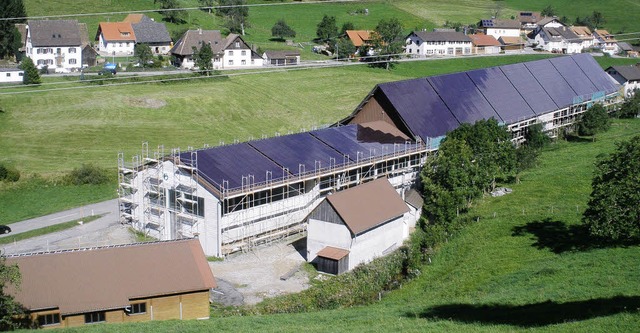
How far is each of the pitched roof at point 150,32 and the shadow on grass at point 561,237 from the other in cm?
6387

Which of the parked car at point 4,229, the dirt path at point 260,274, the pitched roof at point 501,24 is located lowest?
the dirt path at point 260,274

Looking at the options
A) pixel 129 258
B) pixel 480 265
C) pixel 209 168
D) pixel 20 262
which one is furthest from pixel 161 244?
pixel 480 265

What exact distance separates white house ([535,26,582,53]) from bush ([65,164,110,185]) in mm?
90805

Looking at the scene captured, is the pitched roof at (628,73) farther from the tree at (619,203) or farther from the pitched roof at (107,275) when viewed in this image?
the pitched roof at (107,275)

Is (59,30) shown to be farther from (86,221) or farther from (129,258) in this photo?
(129,258)

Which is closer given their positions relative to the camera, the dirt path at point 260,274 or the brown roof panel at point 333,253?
the dirt path at point 260,274

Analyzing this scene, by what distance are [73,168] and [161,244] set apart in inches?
1020

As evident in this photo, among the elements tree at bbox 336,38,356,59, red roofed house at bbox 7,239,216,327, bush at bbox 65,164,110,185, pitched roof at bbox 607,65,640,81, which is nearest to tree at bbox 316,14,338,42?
tree at bbox 336,38,356,59

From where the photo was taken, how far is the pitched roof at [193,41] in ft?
282

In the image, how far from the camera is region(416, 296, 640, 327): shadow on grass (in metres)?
24.5

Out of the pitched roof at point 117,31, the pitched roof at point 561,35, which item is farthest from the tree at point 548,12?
the pitched roof at point 117,31

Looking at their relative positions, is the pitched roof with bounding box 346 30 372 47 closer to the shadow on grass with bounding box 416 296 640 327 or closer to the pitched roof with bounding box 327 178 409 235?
the pitched roof with bounding box 327 178 409 235

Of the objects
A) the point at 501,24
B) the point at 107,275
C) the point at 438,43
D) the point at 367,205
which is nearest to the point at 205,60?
the point at 438,43

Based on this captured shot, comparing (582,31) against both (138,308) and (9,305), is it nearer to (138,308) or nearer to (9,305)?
(138,308)
